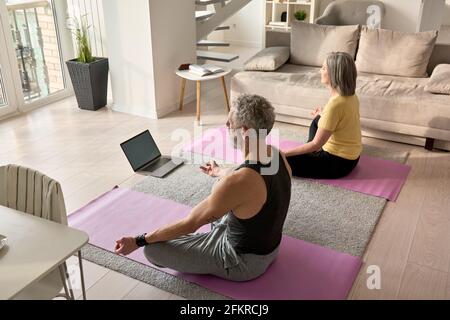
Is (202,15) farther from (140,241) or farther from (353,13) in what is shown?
(140,241)

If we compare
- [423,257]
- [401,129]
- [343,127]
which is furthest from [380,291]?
[401,129]

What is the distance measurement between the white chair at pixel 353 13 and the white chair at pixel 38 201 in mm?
4643

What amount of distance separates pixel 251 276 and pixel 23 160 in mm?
2108

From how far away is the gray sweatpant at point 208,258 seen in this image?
2068mm

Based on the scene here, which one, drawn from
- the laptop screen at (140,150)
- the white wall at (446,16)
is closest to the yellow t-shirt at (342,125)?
the laptop screen at (140,150)

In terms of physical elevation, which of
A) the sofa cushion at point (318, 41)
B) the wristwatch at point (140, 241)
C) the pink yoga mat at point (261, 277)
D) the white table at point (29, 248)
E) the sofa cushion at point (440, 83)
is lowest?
the pink yoga mat at point (261, 277)

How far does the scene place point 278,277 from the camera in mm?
2182

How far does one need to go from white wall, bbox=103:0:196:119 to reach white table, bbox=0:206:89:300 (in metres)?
2.70

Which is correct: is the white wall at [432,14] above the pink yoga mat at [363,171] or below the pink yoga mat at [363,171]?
above

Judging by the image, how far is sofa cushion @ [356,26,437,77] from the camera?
3.96m

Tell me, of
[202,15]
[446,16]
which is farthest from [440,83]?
[202,15]

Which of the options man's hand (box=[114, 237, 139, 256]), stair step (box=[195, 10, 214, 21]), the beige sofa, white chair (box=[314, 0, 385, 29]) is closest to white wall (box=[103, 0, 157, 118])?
the beige sofa

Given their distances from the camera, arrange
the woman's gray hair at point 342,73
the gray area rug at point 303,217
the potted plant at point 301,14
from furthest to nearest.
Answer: the potted plant at point 301,14 < the woman's gray hair at point 342,73 < the gray area rug at point 303,217

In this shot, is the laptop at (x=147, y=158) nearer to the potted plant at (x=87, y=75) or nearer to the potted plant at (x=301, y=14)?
the potted plant at (x=87, y=75)
